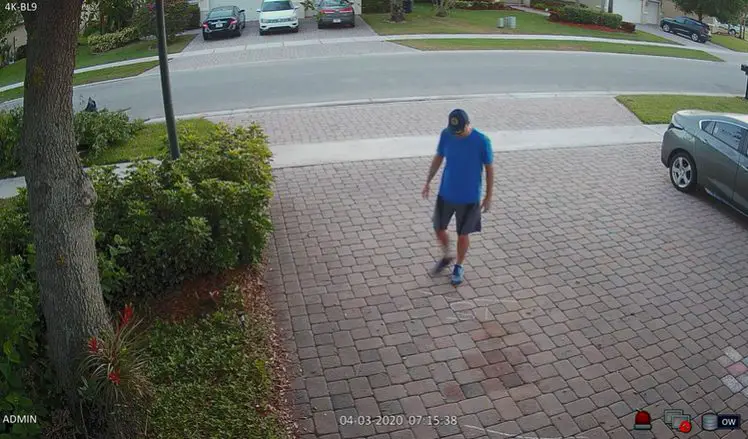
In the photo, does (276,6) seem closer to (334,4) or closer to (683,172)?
(334,4)

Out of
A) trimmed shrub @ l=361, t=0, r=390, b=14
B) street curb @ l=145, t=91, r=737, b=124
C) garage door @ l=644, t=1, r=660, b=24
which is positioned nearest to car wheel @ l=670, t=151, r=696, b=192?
street curb @ l=145, t=91, r=737, b=124

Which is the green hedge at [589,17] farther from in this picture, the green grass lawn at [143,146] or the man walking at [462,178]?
the man walking at [462,178]

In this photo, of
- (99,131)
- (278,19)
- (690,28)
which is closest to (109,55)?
(278,19)

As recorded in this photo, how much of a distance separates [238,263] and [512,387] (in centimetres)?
299

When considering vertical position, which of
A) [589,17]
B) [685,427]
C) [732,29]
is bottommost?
[685,427]

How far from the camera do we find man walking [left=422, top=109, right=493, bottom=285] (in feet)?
21.2

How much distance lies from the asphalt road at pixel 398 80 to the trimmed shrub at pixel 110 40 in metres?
9.71

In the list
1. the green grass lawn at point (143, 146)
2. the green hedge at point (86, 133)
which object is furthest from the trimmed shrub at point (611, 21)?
the green hedge at point (86, 133)

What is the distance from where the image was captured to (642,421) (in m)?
4.89

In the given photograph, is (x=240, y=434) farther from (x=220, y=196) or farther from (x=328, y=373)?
(x=220, y=196)

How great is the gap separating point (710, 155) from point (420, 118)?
19.8 ft

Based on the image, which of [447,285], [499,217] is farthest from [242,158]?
[499,217]

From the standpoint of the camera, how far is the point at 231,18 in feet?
94.4

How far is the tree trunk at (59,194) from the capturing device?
4480 mm
